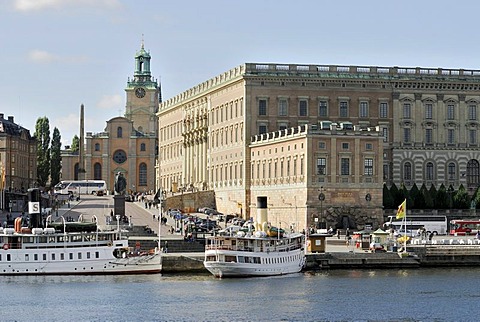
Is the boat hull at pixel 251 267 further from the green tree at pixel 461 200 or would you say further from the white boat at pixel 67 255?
the green tree at pixel 461 200

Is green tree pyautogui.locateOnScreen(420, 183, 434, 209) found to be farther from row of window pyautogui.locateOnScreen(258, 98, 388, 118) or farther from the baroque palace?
row of window pyautogui.locateOnScreen(258, 98, 388, 118)

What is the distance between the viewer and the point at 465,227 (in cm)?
12862

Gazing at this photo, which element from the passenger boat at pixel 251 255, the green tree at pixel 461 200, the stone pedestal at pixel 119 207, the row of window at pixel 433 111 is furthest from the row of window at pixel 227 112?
the passenger boat at pixel 251 255

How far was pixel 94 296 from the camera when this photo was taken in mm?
81625

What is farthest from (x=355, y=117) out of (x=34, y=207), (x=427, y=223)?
(x=34, y=207)

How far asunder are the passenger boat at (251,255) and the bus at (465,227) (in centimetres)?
3582

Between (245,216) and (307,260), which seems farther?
(245,216)

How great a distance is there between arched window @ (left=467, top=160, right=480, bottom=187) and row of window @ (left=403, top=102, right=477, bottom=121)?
195 inches

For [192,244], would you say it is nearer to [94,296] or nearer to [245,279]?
[245,279]

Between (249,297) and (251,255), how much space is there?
12.8 metres

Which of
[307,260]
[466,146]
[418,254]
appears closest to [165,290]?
[307,260]

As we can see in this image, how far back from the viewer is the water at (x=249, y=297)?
73.1 metres

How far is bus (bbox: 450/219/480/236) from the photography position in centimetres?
12788

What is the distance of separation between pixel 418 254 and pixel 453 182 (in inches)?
1652
